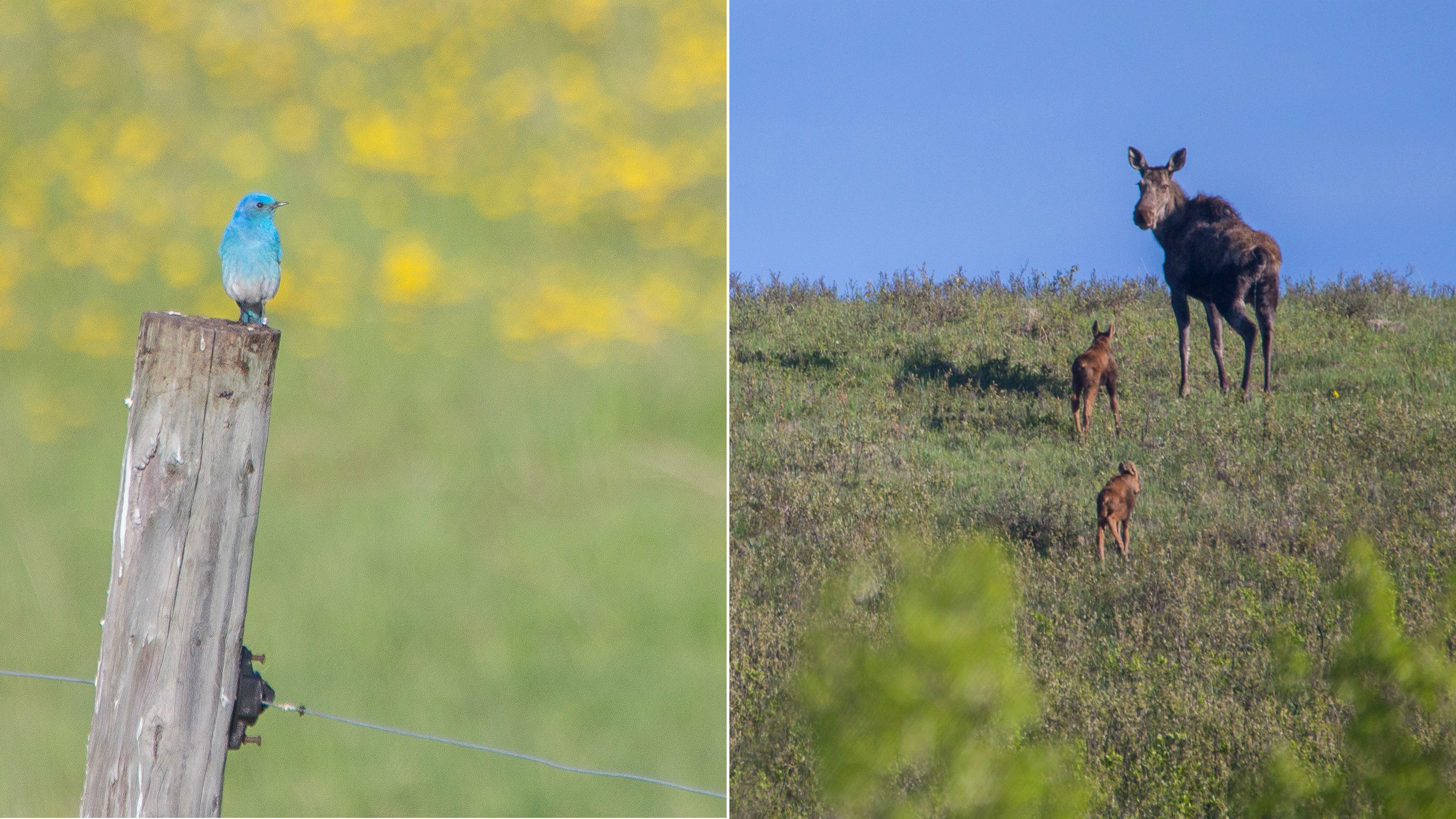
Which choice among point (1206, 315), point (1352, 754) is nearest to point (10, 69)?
point (1206, 315)

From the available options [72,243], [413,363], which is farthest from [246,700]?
[72,243]

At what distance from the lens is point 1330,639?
3.95 metres

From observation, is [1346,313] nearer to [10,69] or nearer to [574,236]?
[574,236]

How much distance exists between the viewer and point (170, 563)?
204cm

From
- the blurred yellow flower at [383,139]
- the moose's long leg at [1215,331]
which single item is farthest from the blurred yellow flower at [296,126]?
the moose's long leg at [1215,331]

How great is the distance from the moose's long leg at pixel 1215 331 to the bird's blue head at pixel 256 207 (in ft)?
10.7

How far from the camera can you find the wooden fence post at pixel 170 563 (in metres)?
2.02

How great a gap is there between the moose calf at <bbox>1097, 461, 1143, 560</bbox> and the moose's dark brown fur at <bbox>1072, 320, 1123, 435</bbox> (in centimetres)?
23

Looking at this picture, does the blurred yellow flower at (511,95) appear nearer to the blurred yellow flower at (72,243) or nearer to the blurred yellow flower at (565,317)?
the blurred yellow flower at (565,317)

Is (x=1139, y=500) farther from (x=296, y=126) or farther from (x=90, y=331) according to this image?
(x=90, y=331)

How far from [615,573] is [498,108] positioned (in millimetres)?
2318

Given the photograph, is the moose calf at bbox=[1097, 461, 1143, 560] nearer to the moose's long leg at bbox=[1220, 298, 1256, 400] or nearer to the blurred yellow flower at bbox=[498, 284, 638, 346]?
the moose's long leg at bbox=[1220, 298, 1256, 400]

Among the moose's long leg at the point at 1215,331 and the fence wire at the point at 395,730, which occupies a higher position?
the moose's long leg at the point at 1215,331

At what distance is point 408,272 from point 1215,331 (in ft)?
11.7
